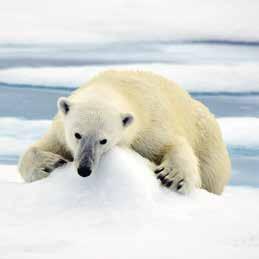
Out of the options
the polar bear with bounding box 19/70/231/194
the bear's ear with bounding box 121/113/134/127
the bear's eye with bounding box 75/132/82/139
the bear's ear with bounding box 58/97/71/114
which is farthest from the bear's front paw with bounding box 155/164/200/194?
the bear's ear with bounding box 58/97/71/114

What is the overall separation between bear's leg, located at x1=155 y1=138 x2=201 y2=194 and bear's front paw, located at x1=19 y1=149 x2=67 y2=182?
86cm

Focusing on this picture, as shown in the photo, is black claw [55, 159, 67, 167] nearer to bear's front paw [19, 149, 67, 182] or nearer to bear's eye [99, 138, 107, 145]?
bear's front paw [19, 149, 67, 182]

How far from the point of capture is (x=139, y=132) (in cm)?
756

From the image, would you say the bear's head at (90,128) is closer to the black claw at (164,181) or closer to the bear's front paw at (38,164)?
the bear's front paw at (38,164)

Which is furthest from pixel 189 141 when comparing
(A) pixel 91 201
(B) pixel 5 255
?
(B) pixel 5 255

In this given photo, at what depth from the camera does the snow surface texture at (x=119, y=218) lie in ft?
18.0

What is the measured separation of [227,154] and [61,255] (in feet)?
13.1

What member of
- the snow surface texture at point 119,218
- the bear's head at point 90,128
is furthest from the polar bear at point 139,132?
the snow surface texture at point 119,218

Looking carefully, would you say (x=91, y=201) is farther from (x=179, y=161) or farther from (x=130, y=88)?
(x=130, y=88)

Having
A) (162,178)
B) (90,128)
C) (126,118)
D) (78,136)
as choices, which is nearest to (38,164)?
(78,136)

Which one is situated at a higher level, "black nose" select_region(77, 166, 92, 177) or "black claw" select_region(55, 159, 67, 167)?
"black nose" select_region(77, 166, 92, 177)

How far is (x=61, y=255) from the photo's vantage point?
5305 millimetres

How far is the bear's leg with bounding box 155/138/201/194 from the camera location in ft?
23.0

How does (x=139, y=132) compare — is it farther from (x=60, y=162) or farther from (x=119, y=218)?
(x=119, y=218)
